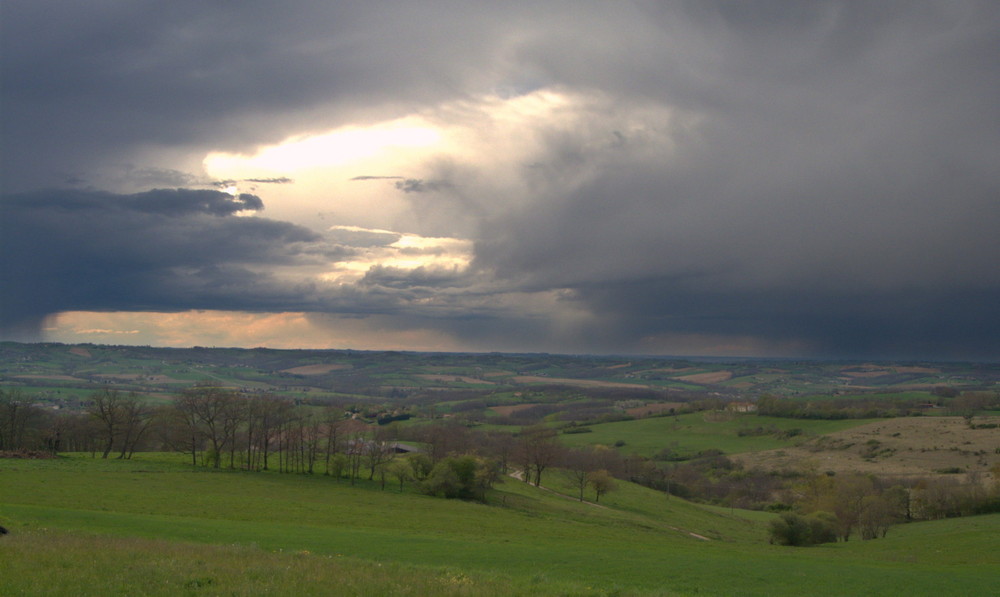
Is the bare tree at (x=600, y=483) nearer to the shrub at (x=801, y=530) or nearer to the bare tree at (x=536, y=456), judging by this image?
the bare tree at (x=536, y=456)

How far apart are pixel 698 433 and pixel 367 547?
15840 cm

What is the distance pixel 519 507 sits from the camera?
77.1 metres

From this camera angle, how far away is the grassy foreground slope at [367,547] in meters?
17.2

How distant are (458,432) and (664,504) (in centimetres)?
4421

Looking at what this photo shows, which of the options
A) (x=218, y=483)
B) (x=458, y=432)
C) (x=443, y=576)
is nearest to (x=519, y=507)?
(x=218, y=483)

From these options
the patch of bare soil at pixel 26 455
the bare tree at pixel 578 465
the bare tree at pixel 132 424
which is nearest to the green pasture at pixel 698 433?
the bare tree at pixel 578 465

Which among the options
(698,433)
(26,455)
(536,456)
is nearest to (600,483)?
(536,456)

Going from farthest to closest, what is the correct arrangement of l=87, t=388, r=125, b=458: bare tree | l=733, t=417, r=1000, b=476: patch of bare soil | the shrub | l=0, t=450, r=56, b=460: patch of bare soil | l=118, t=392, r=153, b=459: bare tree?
1. l=733, t=417, r=1000, b=476: patch of bare soil
2. l=118, t=392, r=153, b=459: bare tree
3. l=87, t=388, r=125, b=458: bare tree
4. l=0, t=450, r=56, b=460: patch of bare soil
5. the shrub

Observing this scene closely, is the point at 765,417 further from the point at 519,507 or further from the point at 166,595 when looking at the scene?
the point at 166,595

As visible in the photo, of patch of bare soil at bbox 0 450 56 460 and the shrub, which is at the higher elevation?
patch of bare soil at bbox 0 450 56 460

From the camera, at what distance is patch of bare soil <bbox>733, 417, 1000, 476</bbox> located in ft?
389

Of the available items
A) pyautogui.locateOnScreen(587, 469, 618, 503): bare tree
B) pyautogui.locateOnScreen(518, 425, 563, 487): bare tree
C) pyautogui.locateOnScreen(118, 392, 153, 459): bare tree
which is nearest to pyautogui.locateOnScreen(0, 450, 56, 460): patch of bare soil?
pyautogui.locateOnScreen(118, 392, 153, 459): bare tree

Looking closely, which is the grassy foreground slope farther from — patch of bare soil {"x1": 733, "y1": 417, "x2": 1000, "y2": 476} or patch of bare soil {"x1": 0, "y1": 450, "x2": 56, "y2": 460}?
patch of bare soil {"x1": 733, "y1": 417, "x2": 1000, "y2": 476}

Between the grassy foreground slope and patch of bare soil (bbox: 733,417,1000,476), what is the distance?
191ft
